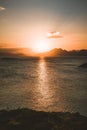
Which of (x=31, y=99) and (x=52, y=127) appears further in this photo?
(x=31, y=99)

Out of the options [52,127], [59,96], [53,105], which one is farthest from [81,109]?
[52,127]

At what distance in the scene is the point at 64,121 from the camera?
14703 mm

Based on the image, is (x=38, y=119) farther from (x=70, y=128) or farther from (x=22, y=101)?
(x=22, y=101)

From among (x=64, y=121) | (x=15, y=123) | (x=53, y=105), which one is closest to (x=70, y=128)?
(x=64, y=121)

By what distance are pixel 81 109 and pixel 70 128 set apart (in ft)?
30.0

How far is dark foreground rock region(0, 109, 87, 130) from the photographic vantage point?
13.7m

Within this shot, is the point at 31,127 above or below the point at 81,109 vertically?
above

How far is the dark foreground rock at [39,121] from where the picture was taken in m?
13.7

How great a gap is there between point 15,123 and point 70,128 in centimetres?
360

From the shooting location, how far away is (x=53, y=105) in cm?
2467

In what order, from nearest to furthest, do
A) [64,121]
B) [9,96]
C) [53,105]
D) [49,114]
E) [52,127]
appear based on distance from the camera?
[52,127]
[64,121]
[49,114]
[53,105]
[9,96]

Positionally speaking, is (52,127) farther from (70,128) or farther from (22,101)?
(22,101)

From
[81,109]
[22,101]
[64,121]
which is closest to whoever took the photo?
[64,121]

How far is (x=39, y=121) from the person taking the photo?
14586 mm
